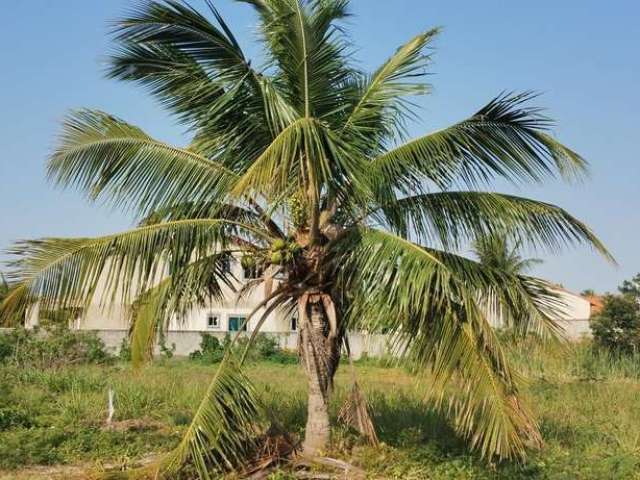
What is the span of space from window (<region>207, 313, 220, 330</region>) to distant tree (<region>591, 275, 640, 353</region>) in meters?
16.0

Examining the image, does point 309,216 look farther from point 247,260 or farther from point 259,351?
point 259,351

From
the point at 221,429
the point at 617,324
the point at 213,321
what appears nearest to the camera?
the point at 221,429

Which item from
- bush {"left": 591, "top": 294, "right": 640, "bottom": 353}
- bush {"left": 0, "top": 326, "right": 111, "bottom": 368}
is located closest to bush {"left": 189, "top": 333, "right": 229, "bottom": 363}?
bush {"left": 0, "top": 326, "right": 111, "bottom": 368}

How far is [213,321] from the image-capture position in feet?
113

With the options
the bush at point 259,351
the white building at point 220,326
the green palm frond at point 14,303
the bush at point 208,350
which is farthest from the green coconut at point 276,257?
the bush at point 259,351

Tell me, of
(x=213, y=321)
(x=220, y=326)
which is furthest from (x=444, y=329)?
(x=213, y=321)

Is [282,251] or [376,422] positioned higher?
[282,251]

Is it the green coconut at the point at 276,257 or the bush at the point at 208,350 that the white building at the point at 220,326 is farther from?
the green coconut at the point at 276,257

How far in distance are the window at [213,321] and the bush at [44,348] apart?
37.2 ft

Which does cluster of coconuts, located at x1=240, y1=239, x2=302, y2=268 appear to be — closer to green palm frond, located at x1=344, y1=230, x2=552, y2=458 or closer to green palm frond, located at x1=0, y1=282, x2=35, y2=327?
green palm frond, located at x1=344, y1=230, x2=552, y2=458

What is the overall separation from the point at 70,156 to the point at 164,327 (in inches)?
88.3

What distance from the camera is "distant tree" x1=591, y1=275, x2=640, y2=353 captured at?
2567 centimetres

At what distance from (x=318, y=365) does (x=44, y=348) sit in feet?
45.1

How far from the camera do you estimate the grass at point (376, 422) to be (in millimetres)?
8969
